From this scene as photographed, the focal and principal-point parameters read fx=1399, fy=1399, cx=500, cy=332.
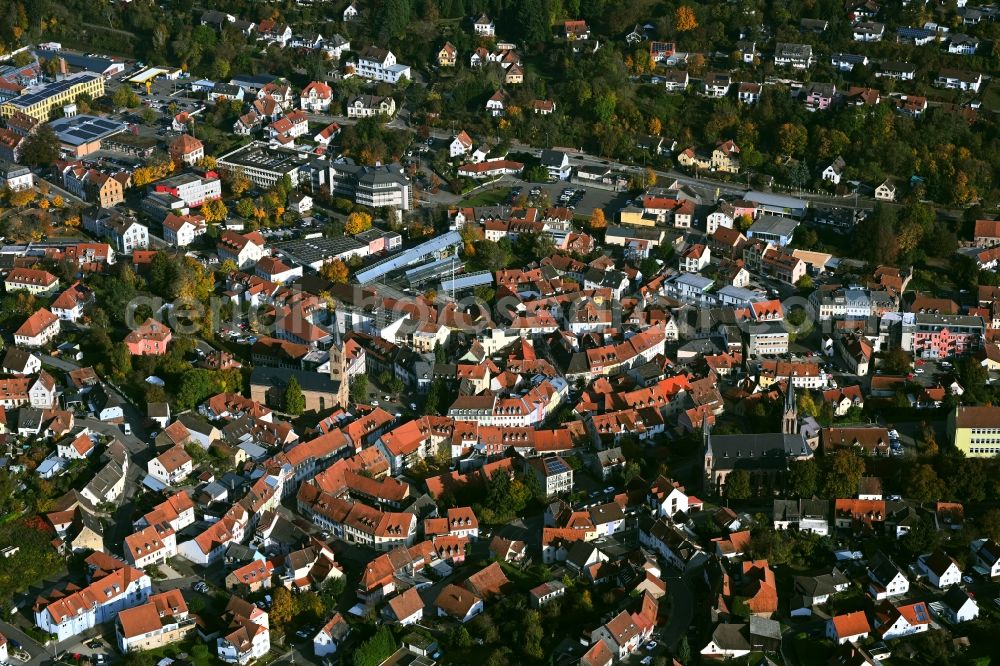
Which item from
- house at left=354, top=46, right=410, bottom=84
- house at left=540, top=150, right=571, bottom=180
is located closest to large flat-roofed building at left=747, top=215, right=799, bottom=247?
house at left=540, top=150, right=571, bottom=180

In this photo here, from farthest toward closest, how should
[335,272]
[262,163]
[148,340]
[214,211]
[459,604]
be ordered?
[262,163]
[214,211]
[335,272]
[148,340]
[459,604]

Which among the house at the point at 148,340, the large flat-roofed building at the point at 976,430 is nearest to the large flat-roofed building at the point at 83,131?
the house at the point at 148,340

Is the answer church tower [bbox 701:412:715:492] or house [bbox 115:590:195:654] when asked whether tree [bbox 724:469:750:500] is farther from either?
house [bbox 115:590:195:654]

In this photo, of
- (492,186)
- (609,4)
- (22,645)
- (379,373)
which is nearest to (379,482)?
(379,373)

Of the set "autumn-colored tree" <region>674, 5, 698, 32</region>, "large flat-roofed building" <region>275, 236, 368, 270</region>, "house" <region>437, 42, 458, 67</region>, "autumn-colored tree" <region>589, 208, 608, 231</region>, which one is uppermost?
"autumn-colored tree" <region>674, 5, 698, 32</region>

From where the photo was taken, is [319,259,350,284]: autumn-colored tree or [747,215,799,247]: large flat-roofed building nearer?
[319,259,350,284]: autumn-colored tree

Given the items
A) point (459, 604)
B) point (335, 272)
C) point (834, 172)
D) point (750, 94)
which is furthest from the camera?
point (750, 94)

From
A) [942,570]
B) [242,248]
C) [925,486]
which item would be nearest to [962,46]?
[925,486]

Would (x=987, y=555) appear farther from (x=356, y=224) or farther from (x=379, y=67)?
(x=379, y=67)
